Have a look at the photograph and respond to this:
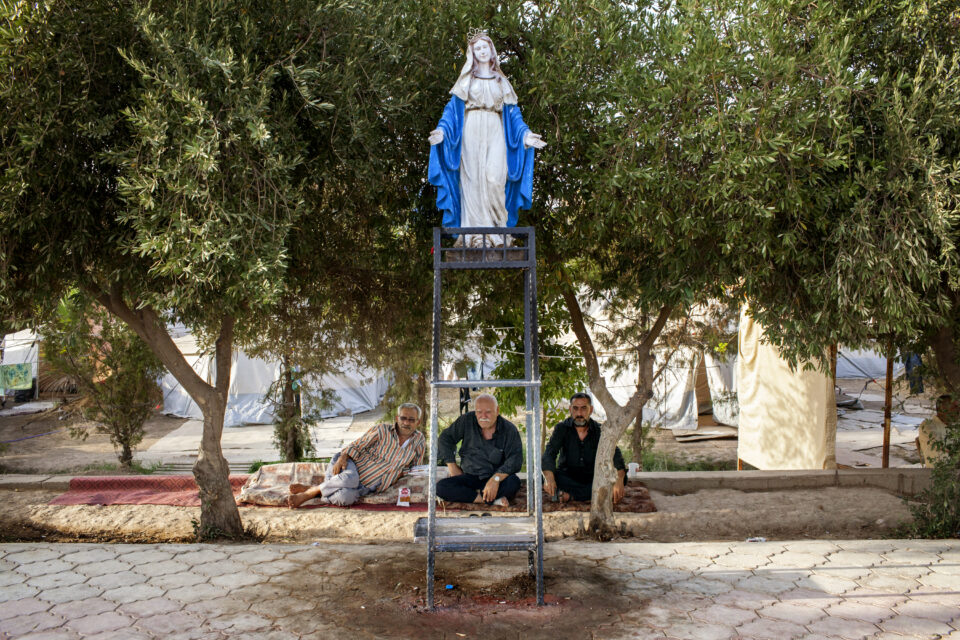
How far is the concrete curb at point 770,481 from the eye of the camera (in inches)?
344

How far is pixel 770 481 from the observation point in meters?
8.81

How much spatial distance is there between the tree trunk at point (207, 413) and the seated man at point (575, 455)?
10.1ft

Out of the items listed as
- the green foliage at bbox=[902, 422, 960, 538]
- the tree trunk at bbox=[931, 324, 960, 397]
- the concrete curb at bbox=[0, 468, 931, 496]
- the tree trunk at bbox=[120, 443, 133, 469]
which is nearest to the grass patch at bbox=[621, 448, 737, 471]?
the concrete curb at bbox=[0, 468, 931, 496]

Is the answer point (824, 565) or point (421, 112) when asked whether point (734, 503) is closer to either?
point (824, 565)

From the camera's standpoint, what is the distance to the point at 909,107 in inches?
217

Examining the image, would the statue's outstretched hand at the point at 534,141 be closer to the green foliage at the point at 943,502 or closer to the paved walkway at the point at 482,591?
the paved walkway at the point at 482,591

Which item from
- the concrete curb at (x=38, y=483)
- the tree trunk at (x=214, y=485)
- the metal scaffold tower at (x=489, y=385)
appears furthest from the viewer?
the concrete curb at (x=38, y=483)

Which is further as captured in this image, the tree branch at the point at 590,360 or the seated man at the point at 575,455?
the seated man at the point at 575,455

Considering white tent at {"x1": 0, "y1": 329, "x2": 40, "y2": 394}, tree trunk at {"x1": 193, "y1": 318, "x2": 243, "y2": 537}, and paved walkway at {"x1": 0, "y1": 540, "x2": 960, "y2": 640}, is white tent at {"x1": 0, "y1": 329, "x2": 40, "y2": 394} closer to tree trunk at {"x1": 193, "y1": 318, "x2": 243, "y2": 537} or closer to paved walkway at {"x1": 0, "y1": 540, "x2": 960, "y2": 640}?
tree trunk at {"x1": 193, "y1": 318, "x2": 243, "y2": 537}

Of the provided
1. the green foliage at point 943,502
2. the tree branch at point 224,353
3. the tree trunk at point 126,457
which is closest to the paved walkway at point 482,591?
the green foliage at point 943,502

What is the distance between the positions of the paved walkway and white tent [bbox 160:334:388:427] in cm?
1002

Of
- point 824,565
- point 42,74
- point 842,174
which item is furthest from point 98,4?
point 824,565

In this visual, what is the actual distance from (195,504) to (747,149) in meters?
6.43

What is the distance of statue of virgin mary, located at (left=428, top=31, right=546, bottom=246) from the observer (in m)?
5.51
